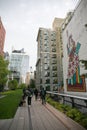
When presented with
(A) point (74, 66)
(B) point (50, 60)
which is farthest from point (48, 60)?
(A) point (74, 66)

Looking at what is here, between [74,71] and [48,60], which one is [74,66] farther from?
[48,60]

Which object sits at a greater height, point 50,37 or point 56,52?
point 50,37

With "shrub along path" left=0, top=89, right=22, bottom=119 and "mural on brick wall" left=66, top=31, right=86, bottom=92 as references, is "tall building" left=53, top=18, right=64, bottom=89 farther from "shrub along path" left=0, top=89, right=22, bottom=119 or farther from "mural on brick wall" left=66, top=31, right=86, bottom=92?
"shrub along path" left=0, top=89, right=22, bottom=119

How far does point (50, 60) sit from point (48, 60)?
105 cm

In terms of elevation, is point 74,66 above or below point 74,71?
above

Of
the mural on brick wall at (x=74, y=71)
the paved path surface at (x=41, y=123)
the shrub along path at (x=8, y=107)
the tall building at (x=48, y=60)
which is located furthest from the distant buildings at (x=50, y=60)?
the paved path surface at (x=41, y=123)

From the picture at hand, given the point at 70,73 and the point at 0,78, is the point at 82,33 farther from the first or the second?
the point at 0,78

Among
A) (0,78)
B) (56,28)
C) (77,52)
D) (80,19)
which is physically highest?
(56,28)

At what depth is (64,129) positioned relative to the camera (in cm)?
634

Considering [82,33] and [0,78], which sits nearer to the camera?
[82,33]

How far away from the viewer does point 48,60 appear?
6712 cm

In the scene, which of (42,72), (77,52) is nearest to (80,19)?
(77,52)

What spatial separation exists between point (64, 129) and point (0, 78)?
4190 cm

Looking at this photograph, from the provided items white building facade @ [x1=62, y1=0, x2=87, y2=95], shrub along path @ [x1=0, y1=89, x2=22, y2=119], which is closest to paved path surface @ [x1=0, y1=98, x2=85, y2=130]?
shrub along path @ [x1=0, y1=89, x2=22, y2=119]
